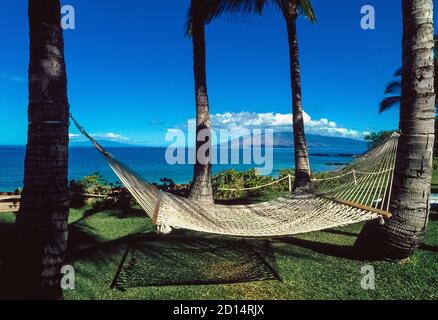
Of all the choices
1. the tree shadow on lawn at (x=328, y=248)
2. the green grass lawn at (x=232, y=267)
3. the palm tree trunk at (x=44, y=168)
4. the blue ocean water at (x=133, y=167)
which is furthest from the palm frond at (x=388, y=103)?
the palm tree trunk at (x=44, y=168)

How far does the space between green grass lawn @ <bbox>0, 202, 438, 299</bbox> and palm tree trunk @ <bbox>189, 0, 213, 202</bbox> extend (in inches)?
31.5

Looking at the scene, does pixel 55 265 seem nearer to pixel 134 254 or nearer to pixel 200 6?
pixel 134 254

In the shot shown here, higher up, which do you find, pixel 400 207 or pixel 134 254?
pixel 400 207

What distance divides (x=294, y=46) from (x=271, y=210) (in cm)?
365

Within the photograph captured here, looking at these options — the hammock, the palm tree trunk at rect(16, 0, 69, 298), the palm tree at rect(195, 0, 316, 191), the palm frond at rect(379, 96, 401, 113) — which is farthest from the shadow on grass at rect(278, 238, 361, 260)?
the palm frond at rect(379, 96, 401, 113)

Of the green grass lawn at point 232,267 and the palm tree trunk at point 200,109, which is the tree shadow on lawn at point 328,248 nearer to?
the green grass lawn at point 232,267

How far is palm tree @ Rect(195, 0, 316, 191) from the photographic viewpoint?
6.05 metres

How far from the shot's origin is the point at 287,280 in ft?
10.6

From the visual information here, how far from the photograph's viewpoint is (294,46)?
254 inches

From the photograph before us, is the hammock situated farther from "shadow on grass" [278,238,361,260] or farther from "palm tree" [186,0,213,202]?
"palm tree" [186,0,213,202]

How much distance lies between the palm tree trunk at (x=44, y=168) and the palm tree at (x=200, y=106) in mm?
3421
